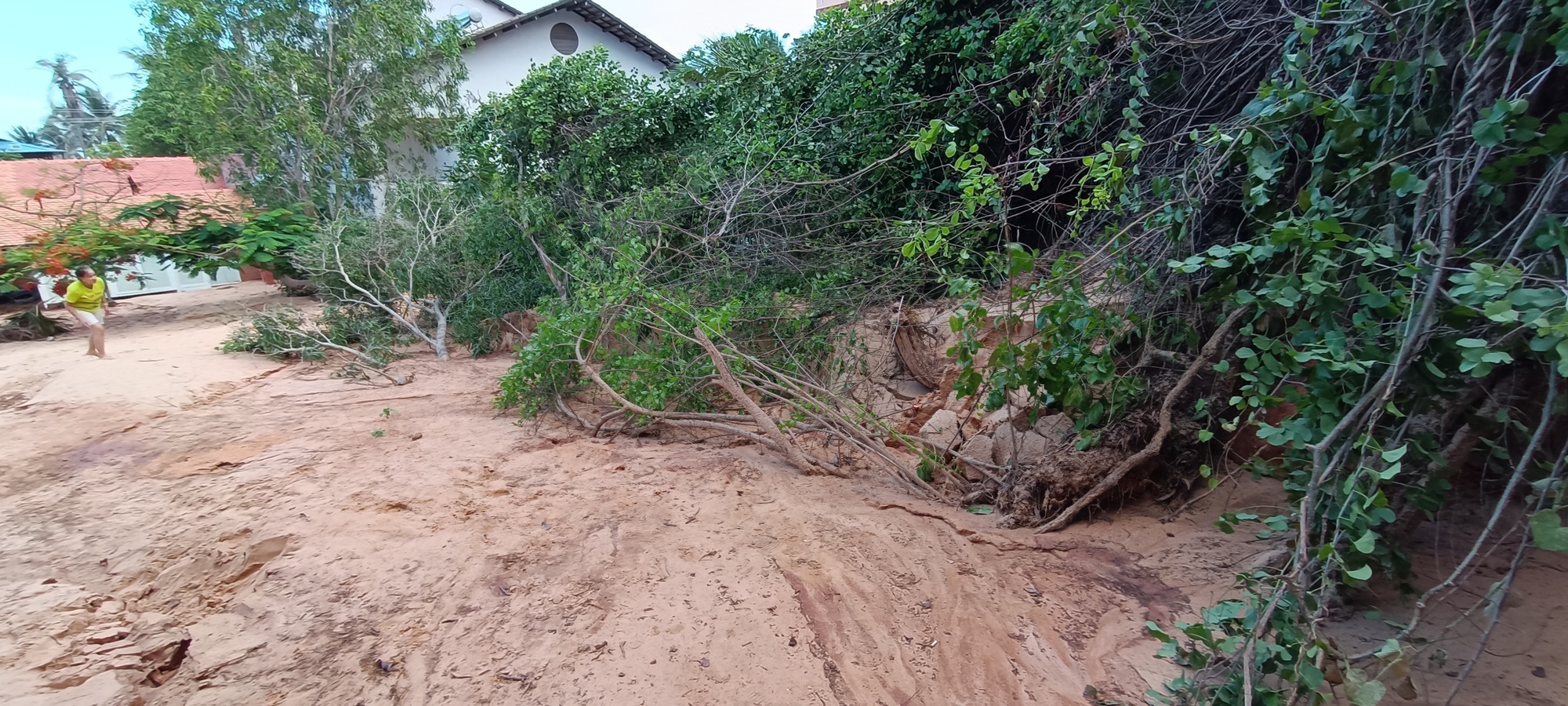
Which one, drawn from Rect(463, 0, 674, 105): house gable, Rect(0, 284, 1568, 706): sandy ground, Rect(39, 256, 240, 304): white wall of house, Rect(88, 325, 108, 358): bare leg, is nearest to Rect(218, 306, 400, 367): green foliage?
Rect(88, 325, 108, 358): bare leg

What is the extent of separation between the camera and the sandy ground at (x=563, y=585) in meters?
2.64

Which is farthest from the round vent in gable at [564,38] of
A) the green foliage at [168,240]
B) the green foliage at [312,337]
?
the green foliage at [312,337]

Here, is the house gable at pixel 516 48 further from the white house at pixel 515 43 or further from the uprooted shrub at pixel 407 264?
the uprooted shrub at pixel 407 264

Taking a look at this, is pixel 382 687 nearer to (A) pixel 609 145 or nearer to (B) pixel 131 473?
(B) pixel 131 473

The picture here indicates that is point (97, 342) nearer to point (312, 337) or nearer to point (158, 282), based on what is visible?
point (312, 337)

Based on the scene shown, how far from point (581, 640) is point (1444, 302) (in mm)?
3112

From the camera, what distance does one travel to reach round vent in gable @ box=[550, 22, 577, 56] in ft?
51.1

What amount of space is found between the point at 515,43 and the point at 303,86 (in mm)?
4204

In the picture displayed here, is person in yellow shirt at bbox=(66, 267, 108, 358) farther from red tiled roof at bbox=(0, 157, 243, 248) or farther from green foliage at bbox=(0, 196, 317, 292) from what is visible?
red tiled roof at bbox=(0, 157, 243, 248)

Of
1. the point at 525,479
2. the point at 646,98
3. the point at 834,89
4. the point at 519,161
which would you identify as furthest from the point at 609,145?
the point at 525,479

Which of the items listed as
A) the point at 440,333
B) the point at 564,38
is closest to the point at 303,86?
the point at 564,38

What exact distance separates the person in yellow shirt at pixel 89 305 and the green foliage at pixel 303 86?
415 cm

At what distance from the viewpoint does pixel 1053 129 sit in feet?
14.3

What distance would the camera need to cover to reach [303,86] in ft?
43.8
